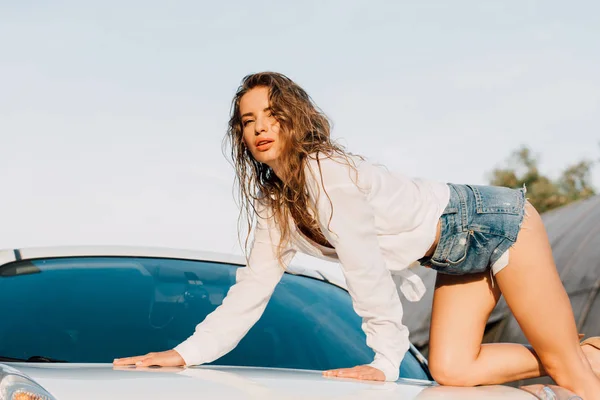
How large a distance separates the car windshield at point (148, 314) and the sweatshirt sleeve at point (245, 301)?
216 mm

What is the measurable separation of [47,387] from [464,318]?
5.18ft

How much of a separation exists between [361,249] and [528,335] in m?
0.75

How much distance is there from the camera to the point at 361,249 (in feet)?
8.11

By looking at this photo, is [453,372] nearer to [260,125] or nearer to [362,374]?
[362,374]

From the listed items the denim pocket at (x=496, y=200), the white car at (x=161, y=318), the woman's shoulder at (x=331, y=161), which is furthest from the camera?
the denim pocket at (x=496, y=200)

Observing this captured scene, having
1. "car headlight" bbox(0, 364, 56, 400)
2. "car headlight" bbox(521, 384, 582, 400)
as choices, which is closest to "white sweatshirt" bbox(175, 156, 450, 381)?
"car headlight" bbox(521, 384, 582, 400)

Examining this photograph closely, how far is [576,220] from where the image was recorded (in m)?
8.74

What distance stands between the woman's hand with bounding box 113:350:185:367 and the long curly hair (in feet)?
1.76

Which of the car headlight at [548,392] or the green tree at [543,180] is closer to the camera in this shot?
the car headlight at [548,392]

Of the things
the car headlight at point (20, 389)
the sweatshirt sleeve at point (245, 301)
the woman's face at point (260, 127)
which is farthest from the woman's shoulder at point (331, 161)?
the car headlight at point (20, 389)

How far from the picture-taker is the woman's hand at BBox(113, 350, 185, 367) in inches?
93.1

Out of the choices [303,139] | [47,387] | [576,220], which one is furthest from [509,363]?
[576,220]

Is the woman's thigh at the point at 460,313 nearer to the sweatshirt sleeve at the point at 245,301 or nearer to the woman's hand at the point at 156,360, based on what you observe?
the sweatshirt sleeve at the point at 245,301

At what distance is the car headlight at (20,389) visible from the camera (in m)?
1.67
